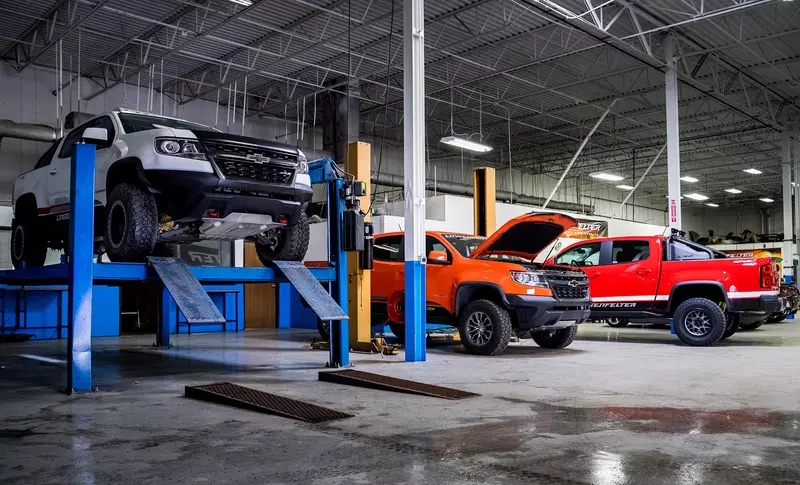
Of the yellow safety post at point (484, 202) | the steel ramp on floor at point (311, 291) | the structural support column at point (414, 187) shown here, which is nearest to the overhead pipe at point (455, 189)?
the yellow safety post at point (484, 202)

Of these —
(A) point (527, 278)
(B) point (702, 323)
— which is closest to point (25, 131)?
(A) point (527, 278)

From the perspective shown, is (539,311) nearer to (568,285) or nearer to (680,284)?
(568,285)

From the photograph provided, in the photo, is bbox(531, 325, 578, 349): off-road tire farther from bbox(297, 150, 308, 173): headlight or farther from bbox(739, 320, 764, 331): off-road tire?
bbox(739, 320, 764, 331): off-road tire

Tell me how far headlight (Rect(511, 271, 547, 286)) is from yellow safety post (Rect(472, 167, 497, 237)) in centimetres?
433

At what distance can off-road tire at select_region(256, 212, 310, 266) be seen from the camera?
748 centimetres

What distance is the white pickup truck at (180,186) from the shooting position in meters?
6.16

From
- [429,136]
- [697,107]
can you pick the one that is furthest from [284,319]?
[697,107]

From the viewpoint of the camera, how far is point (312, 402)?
5.69 metres

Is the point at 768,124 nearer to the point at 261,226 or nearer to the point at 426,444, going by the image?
the point at 261,226

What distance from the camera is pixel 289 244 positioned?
24.5 feet

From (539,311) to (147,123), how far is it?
5.17m

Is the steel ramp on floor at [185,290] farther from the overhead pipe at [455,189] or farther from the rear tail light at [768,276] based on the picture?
the overhead pipe at [455,189]

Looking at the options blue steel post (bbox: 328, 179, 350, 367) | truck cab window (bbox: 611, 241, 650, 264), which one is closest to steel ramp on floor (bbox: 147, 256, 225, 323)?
blue steel post (bbox: 328, 179, 350, 367)

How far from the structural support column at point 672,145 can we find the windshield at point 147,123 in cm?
1052
